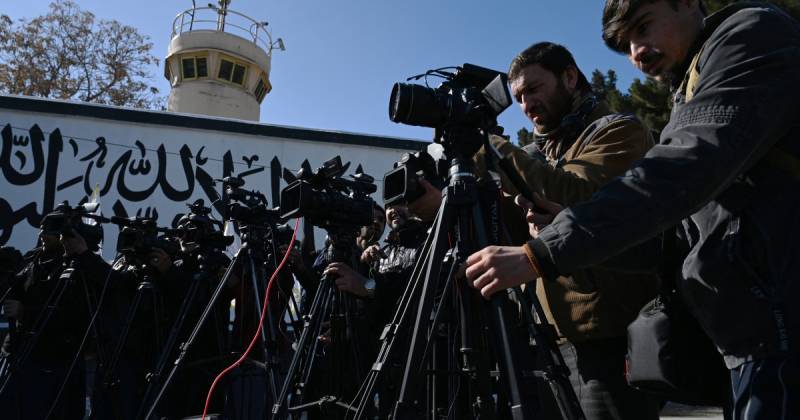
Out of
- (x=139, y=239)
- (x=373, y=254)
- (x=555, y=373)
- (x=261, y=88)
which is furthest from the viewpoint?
(x=261, y=88)

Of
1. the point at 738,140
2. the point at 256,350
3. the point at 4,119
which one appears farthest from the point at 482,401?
the point at 4,119

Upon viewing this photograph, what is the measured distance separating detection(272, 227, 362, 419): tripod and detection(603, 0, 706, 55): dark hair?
157 centimetres

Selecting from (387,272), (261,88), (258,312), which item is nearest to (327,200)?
(387,272)

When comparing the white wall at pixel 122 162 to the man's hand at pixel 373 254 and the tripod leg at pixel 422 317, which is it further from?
the tripod leg at pixel 422 317

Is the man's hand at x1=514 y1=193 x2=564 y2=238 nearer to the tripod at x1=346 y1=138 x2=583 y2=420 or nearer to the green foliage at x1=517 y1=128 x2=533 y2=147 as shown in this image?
the tripod at x1=346 y1=138 x2=583 y2=420

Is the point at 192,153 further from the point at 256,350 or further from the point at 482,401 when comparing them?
the point at 482,401

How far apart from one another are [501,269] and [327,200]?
1572mm

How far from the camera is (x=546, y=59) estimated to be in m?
1.98

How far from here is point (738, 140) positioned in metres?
1.00

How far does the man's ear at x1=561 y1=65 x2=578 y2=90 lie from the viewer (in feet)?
6.57

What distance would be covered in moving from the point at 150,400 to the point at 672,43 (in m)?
2.98

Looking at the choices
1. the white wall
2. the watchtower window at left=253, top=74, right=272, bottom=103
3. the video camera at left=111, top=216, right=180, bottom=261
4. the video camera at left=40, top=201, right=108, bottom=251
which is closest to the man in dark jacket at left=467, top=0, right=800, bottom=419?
the video camera at left=111, top=216, right=180, bottom=261

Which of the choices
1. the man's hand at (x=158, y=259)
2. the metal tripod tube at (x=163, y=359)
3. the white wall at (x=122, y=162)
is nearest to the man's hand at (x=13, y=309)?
the man's hand at (x=158, y=259)

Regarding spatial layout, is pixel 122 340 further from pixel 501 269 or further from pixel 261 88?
pixel 261 88
